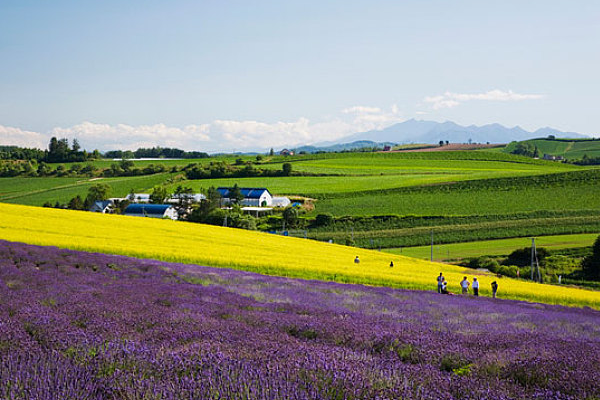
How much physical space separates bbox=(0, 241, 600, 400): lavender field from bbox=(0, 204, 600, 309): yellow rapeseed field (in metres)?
12.6

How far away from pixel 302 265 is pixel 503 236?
41.4 m

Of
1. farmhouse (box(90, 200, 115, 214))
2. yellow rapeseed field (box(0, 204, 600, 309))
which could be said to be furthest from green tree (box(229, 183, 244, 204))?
yellow rapeseed field (box(0, 204, 600, 309))

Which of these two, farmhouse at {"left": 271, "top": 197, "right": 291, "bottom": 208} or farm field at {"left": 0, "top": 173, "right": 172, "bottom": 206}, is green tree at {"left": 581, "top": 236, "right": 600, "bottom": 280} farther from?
farm field at {"left": 0, "top": 173, "right": 172, "bottom": 206}

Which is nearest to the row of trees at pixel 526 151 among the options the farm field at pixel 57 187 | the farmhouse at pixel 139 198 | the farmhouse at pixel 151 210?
the farm field at pixel 57 187

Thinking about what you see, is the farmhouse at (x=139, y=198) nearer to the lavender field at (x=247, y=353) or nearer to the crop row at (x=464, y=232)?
the crop row at (x=464, y=232)

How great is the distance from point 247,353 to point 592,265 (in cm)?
4760

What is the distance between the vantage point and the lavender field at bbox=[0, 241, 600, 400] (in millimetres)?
3885

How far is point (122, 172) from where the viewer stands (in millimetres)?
124312

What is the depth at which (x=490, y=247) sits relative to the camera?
179 feet

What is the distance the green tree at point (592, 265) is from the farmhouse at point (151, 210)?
5579cm

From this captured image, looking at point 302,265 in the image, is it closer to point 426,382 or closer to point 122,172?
point 426,382

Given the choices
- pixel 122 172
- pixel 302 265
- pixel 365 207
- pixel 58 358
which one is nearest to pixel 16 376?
pixel 58 358

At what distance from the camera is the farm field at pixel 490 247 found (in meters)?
52.1

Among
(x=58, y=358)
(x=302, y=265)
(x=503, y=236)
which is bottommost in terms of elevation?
(x=503, y=236)
